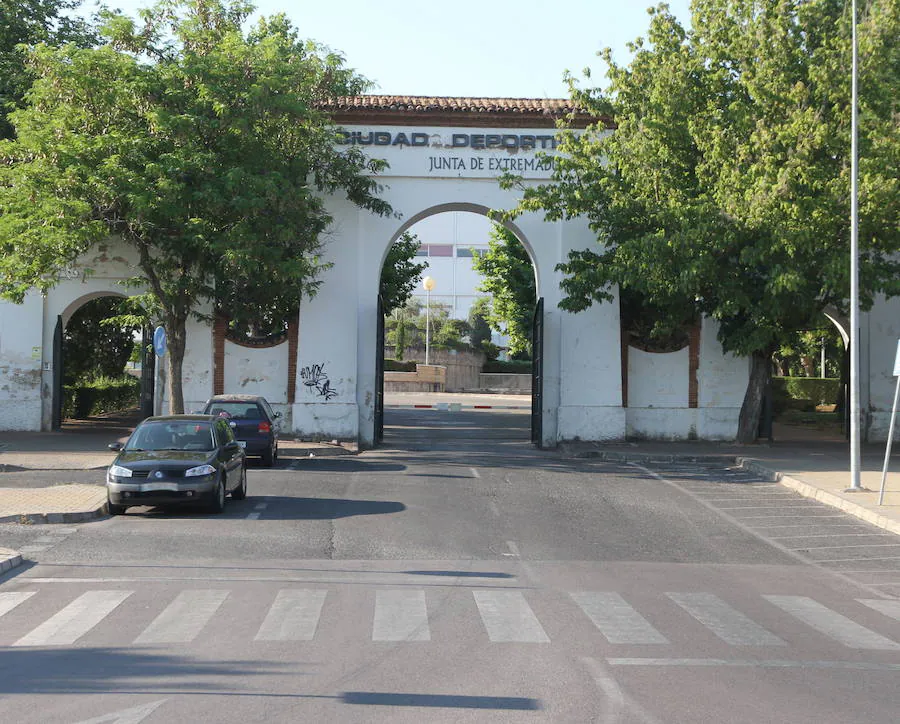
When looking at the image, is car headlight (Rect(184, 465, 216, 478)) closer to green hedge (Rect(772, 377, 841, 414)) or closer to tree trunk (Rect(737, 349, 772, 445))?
tree trunk (Rect(737, 349, 772, 445))

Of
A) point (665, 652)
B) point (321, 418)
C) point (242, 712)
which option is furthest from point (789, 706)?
point (321, 418)

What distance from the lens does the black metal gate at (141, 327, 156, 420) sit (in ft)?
99.3

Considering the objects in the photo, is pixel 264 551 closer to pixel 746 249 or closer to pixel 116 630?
pixel 116 630

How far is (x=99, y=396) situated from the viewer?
36562 mm

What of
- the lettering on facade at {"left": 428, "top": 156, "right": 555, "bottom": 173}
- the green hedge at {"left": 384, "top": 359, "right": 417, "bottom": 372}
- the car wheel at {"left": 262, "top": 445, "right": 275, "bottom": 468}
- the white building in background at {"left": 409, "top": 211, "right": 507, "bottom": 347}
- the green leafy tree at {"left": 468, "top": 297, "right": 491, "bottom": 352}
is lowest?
the car wheel at {"left": 262, "top": 445, "right": 275, "bottom": 468}

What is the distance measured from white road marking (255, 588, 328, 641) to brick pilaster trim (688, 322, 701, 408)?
19470mm

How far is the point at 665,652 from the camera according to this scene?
7.83 metres

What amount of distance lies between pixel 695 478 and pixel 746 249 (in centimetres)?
514

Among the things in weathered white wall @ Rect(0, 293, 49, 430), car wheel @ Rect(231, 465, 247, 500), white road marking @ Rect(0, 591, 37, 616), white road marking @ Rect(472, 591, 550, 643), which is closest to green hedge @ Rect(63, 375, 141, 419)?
weathered white wall @ Rect(0, 293, 49, 430)

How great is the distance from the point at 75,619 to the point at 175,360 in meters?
16.1

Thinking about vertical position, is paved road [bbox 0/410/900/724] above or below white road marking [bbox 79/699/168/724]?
below

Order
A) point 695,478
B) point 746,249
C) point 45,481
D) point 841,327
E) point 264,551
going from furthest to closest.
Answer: point 841,327, point 746,249, point 695,478, point 45,481, point 264,551

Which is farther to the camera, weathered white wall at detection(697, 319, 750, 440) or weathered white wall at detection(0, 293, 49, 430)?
weathered white wall at detection(697, 319, 750, 440)

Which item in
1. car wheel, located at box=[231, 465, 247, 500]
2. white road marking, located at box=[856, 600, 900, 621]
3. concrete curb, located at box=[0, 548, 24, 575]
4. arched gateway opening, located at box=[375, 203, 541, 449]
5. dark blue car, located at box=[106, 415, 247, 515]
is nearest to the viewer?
white road marking, located at box=[856, 600, 900, 621]
